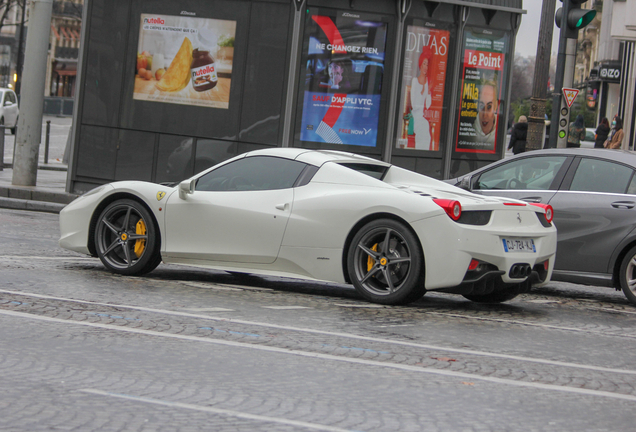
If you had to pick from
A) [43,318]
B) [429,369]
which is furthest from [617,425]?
[43,318]

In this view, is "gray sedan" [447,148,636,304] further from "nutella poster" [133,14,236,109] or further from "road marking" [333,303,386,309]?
"nutella poster" [133,14,236,109]

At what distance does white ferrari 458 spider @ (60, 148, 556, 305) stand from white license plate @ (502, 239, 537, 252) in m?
0.01

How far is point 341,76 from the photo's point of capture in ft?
51.8

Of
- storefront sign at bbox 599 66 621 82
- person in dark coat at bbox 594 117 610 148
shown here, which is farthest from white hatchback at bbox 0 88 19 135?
storefront sign at bbox 599 66 621 82

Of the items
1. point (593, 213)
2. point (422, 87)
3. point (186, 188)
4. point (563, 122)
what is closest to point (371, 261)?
point (186, 188)

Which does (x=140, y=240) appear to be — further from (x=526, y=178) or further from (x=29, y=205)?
(x=29, y=205)

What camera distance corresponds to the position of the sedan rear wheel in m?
8.38

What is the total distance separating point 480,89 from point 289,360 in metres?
12.6

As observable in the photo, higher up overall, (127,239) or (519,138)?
(519,138)

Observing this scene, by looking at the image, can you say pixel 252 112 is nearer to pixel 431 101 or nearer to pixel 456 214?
pixel 431 101

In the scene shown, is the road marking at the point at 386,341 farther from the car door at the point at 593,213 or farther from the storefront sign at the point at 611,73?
the storefront sign at the point at 611,73

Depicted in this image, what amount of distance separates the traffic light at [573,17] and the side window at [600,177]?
601 centimetres

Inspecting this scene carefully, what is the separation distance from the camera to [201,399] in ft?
14.1

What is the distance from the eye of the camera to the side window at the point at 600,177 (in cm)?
870
